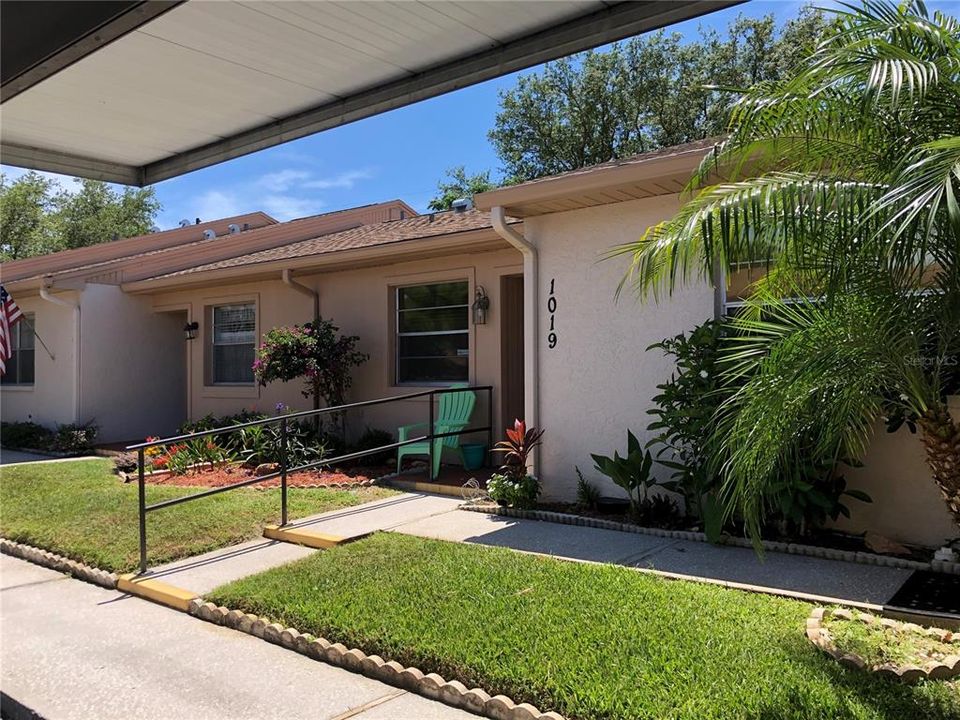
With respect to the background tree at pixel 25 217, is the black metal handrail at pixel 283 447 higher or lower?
lower

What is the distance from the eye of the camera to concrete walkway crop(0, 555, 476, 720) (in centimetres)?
376

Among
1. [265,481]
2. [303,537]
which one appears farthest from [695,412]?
[265,481]

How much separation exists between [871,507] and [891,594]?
143 centimetres

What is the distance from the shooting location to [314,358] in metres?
10.9

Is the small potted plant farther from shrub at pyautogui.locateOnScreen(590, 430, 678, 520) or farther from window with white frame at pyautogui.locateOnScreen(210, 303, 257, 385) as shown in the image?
window with white frame at pyautogui.locateOnScreen(210, 303, 257, 385)

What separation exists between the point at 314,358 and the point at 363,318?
1.14 m

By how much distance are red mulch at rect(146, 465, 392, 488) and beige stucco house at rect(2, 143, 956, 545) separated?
4.47 ft

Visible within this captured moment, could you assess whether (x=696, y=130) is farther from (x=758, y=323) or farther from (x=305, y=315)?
(x=758, y=323)

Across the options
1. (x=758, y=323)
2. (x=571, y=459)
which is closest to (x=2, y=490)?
(x=571, y=459)

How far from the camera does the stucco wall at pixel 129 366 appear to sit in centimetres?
1448

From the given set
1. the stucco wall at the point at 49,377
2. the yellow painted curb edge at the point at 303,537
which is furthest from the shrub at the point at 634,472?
the stucco wall at the point at 49,377

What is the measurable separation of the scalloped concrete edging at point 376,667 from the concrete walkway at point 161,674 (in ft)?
0.17

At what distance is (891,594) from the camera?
181 inches

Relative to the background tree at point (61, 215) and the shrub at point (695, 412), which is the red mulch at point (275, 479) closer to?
the shrub at point (695, 412)
